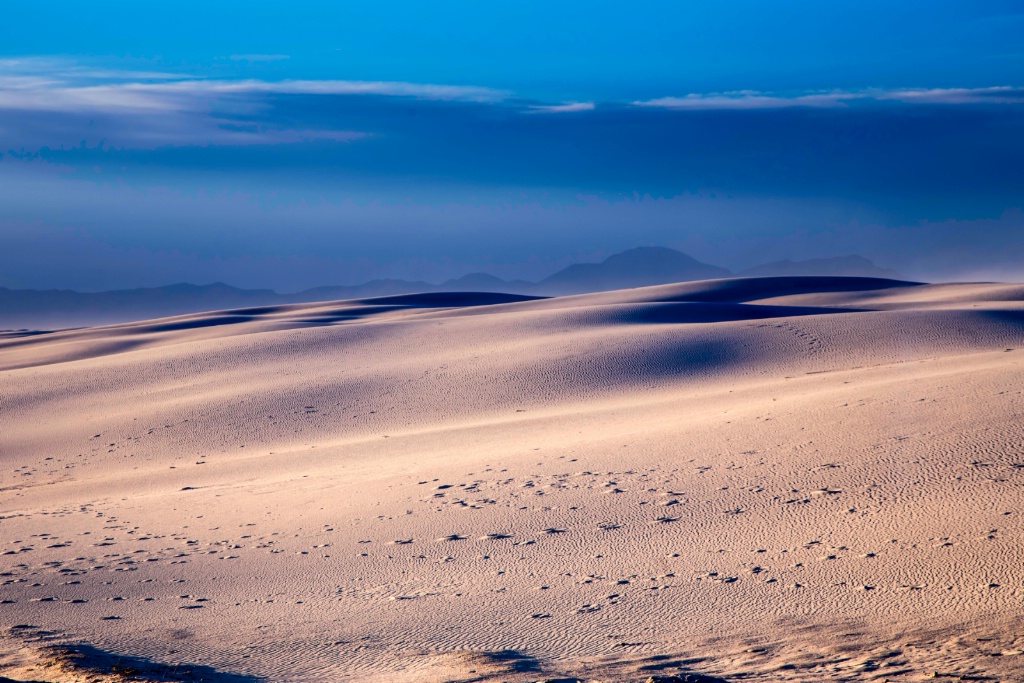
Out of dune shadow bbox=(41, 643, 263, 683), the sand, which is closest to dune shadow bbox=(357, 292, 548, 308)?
the sand

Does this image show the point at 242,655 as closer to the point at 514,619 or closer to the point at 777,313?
the point at 514,619

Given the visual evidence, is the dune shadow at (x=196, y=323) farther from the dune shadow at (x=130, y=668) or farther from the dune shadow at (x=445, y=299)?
the dune shadow at (x=130, y=668)

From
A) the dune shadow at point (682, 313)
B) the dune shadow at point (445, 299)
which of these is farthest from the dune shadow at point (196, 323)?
the dune shadow at point (682, 313)

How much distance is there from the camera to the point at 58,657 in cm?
507

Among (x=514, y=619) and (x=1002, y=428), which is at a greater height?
(x=1002, y=428)

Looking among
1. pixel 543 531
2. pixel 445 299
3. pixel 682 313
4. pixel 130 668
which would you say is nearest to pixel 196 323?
pixel 445 299

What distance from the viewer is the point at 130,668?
4.88 metres

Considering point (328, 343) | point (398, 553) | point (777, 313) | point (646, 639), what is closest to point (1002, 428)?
point (646, 639)

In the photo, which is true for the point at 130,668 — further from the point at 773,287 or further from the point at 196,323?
the point at 773,287

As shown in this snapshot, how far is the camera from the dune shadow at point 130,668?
4734 mm

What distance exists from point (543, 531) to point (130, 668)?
10.9 feet

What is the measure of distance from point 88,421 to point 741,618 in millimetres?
13956

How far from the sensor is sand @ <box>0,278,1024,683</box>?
4.94 m

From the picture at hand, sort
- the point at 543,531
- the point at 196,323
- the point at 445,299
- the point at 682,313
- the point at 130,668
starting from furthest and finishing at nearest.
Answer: the point at 445,299
the point at 196,323
the point at 682,313
the point at 543,531
the point at 130,668
